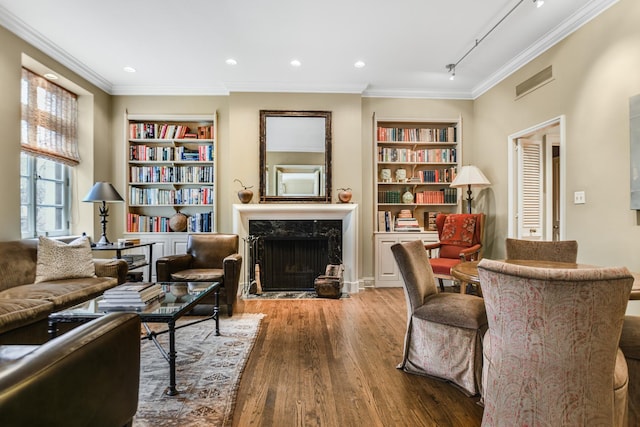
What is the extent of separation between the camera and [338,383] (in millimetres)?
2061

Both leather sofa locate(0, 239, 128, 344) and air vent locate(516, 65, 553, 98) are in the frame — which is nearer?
leather sofa locate(0, 239, 128, 344)

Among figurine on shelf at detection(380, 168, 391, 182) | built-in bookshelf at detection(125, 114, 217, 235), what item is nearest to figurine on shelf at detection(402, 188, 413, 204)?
figurine on shelf at detection(380, 168, 391, 182)

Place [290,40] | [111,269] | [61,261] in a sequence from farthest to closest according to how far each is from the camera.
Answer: [290,40]
[111,269]
[61,261]

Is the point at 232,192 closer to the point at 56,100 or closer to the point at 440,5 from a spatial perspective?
the point at 56,100

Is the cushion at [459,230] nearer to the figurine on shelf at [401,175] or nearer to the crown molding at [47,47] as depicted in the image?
the figurine on shelf at [401,175]

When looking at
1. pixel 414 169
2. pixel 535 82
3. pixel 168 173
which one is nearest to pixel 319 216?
pixel 414 169

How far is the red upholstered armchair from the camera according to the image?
3995 millimetres

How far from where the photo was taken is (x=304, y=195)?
4.59m

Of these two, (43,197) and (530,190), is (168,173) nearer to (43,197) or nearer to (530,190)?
(43,197)

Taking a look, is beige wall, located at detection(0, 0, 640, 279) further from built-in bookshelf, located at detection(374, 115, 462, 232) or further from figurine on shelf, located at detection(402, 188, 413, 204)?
figurine on shelf, located at detection(402, 188, 413, 204)

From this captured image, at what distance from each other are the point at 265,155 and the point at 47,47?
103 inches

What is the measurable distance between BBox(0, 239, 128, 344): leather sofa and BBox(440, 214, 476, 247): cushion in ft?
12.6

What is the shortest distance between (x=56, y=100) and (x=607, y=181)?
19.3ft

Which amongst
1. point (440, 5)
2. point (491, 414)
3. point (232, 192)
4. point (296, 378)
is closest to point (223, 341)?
point (296, 378)
